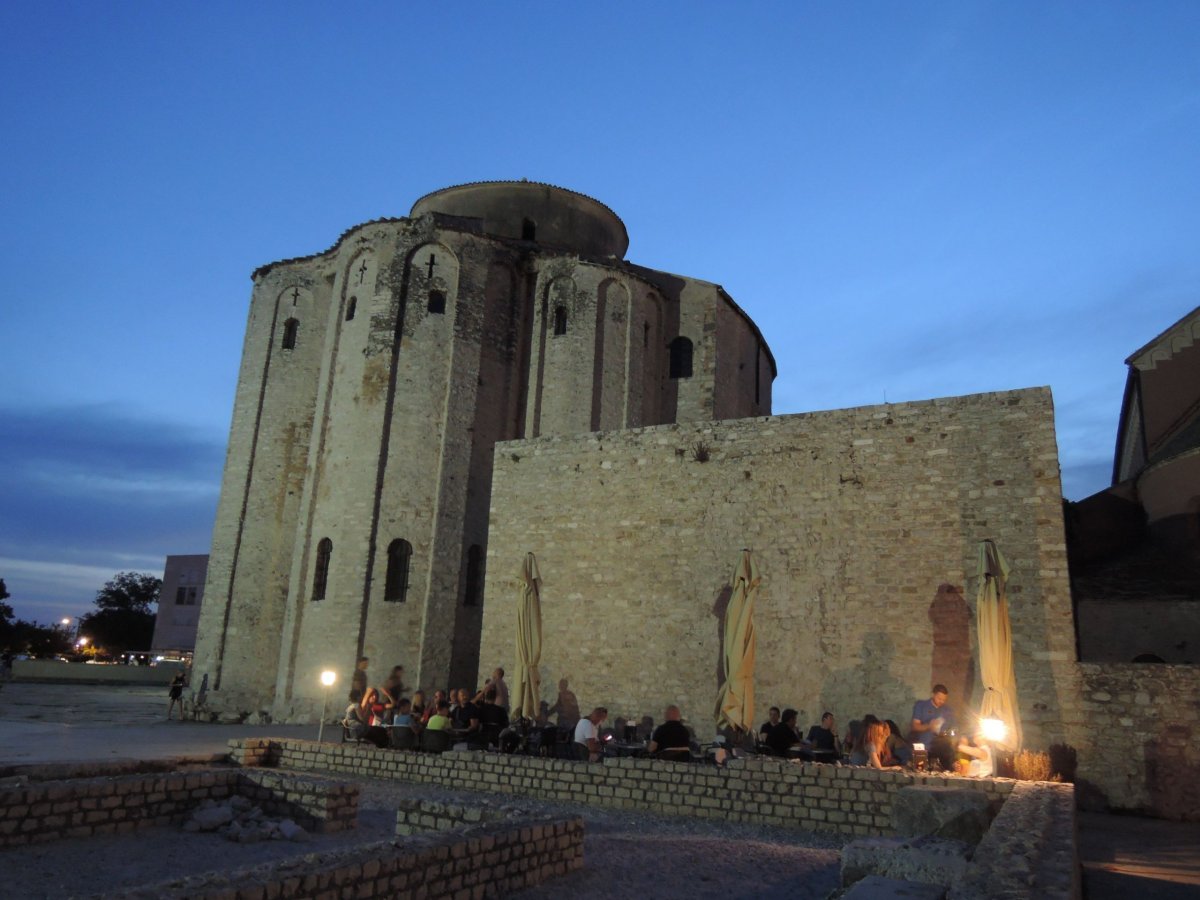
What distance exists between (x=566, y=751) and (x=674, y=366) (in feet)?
45.9

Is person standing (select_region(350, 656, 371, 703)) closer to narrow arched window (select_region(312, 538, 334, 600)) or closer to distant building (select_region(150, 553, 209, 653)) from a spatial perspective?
narrow arched window (select_region(312, 538, 334, 600))

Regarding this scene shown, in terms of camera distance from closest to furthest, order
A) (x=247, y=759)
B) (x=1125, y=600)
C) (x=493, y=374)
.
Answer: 1. (x=247, y=759)
2. (x=1125, y=600)
3. (x=493, y=374)

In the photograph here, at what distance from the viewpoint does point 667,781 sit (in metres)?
10.5

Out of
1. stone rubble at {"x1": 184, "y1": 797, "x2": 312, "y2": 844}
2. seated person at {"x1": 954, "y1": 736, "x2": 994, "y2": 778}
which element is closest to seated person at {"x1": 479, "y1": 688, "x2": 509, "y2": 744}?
stone rubble at {"x1": 184, "y1": 797, "x2": 312, "y2": 844}

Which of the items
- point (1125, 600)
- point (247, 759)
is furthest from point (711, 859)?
point (1125, 600)

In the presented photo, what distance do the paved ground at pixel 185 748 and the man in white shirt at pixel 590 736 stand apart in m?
5.88

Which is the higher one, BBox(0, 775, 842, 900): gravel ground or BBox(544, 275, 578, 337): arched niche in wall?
BBox(544, 275, 578, 337): arched niche in wall

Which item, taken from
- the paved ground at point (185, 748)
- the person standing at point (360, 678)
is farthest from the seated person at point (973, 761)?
the person standing at point (360, 678)

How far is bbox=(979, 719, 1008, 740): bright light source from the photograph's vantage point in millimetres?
10797

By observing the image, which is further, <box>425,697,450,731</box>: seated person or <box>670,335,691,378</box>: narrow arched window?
<box>670,335,691,378</box>: narrow arched window

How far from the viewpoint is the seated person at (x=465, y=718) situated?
1338 cm

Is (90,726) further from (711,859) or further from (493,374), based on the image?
(711,859)

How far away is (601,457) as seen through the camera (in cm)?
1650

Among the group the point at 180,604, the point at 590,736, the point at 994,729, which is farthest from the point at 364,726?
the point at 180,604
